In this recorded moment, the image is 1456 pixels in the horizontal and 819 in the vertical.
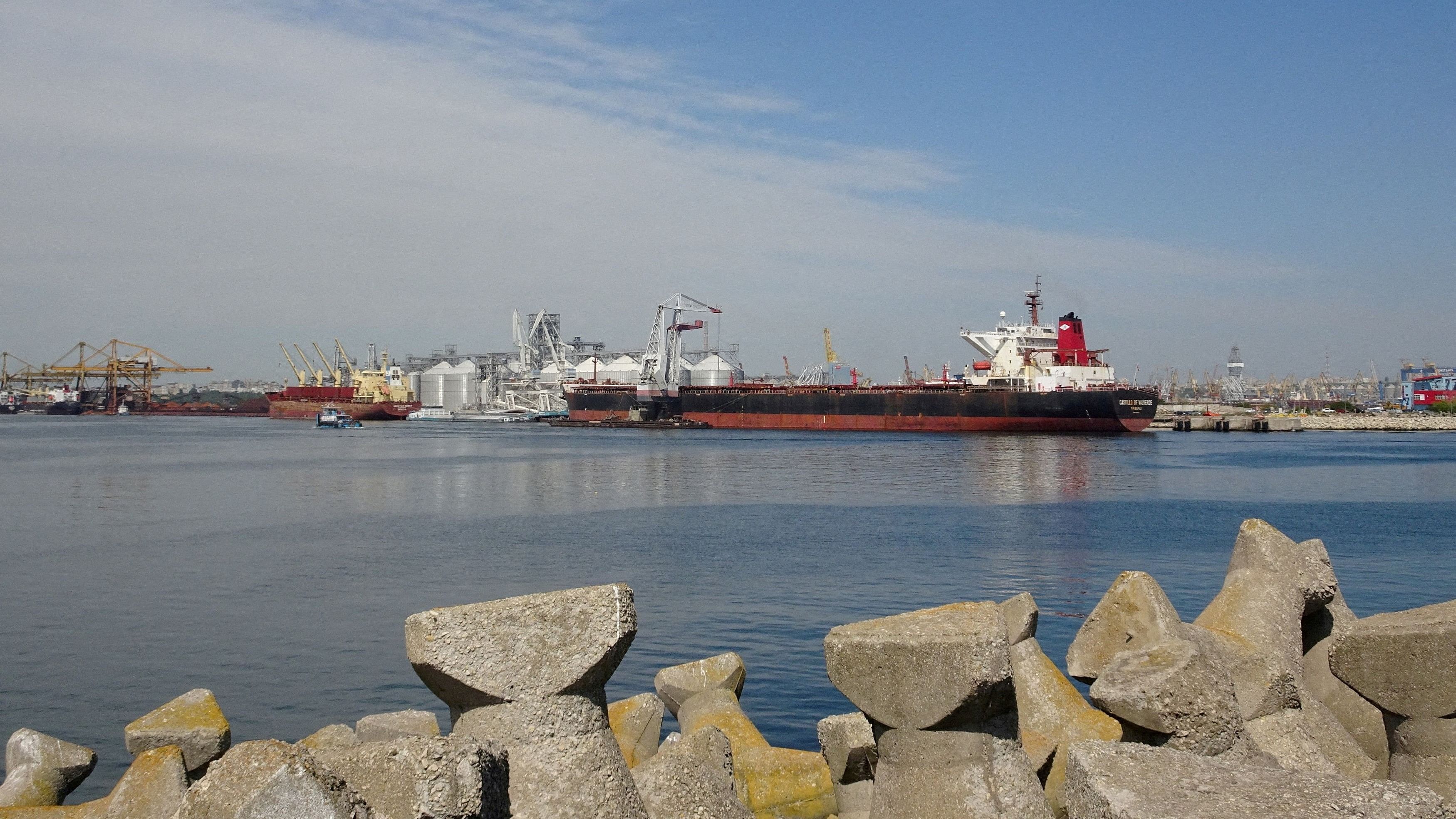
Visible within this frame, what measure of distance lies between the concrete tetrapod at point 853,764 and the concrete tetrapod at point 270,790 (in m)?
2.97

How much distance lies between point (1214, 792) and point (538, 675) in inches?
64.1

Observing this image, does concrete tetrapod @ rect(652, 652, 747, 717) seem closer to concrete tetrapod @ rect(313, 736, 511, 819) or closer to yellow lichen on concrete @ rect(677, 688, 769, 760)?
yellow lichen on concrete @ rect(677, 688, 769, 760)

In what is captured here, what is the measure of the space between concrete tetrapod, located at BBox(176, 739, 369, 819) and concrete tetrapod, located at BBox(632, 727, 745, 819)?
1099 millimetres

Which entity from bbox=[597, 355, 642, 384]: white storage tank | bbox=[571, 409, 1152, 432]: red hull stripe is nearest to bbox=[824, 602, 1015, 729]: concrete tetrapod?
bbox=[571, 409, 1152, 432]: red hull stripe

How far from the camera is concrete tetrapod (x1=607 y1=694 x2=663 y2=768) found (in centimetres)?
613

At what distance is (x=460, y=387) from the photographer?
448ft

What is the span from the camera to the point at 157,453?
183 feet

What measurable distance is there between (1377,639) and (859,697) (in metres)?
1.86

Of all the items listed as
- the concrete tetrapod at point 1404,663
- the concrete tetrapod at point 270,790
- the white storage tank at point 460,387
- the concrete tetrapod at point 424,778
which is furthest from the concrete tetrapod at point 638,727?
the white storage tank at point 460,387

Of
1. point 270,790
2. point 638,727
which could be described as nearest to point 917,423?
point 638,727

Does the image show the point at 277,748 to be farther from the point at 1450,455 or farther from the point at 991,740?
the point at 1450,455

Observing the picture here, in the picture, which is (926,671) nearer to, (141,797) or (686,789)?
(686,789)

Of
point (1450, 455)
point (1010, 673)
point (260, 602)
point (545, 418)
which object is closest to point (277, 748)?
point (1010, 673)

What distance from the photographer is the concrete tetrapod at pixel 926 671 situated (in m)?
3.15
